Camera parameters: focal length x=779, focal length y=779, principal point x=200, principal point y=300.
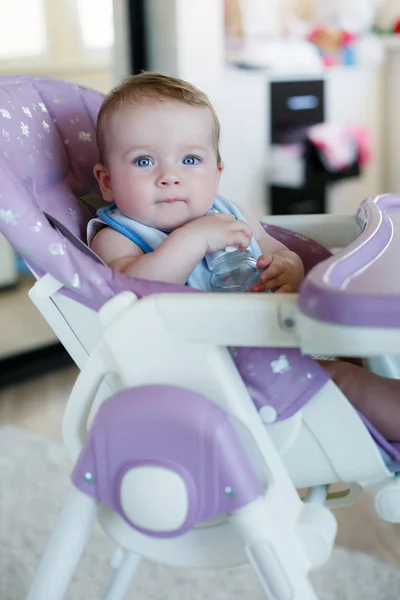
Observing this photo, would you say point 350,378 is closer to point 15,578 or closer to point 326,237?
point 326,237

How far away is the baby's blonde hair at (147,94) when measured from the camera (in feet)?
3.07

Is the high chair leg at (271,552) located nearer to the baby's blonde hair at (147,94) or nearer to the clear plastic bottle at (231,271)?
the clear plastic bottle at (231,271)

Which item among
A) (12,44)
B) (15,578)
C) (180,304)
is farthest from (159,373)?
(12,44)

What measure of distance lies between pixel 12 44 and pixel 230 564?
179 cm

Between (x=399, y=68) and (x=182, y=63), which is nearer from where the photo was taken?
(x=182, y=63)

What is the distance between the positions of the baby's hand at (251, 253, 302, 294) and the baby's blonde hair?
0.55 feet

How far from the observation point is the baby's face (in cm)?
92

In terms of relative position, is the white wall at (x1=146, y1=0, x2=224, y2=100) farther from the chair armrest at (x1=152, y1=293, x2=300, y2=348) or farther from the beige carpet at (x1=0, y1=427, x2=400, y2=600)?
the chair armrest at (x1=152, y1=293, x2=300, y2=348)

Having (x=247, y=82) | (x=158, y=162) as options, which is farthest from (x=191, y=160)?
(x=247, y=82)

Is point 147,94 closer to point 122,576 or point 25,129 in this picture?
point 25,129

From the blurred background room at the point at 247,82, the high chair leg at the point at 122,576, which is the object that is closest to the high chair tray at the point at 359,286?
the high chair leg at the point at 122,576

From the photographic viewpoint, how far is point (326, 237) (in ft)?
3.72

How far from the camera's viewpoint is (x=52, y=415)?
1922 mm

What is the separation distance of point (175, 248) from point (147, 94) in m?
0.21
